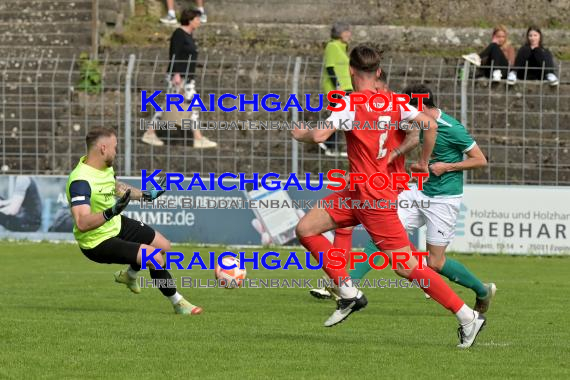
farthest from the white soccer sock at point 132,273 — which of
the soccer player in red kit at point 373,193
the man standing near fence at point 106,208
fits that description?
the soccer player in red kit at point 373,193

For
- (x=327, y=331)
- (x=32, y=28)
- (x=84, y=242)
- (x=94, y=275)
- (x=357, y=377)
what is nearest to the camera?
(x=357, y=377)

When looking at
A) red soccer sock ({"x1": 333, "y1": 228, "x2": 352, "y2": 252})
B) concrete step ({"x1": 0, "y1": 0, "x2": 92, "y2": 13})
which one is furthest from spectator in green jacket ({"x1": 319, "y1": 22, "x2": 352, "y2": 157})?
red soccer sock ({"x1": 333, "y1": 228, "x2": 352, "y2": 252})

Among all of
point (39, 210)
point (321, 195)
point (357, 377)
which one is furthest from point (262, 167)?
point (357, 377)

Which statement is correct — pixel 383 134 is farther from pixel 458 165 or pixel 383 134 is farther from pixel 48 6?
pixel 48 6

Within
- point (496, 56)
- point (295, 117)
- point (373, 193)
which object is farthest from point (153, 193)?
point (496, 56)

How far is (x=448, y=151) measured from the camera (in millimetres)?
12711

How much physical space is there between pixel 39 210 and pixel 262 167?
358 centimetres

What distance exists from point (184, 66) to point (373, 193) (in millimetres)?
11856

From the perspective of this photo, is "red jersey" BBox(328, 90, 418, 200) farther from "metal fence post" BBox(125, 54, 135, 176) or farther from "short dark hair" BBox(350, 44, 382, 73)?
"metal fence post" BBox(125, 54, 135, 176)

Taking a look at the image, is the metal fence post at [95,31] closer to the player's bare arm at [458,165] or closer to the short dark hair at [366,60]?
the player's bare arm at [458,165]

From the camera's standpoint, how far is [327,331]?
11102 millimetres

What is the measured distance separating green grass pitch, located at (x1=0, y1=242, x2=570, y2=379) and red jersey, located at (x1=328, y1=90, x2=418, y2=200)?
119 centimetres

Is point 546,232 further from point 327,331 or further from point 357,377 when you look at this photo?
point 357,377

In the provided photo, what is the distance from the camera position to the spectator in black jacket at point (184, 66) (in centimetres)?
2117
